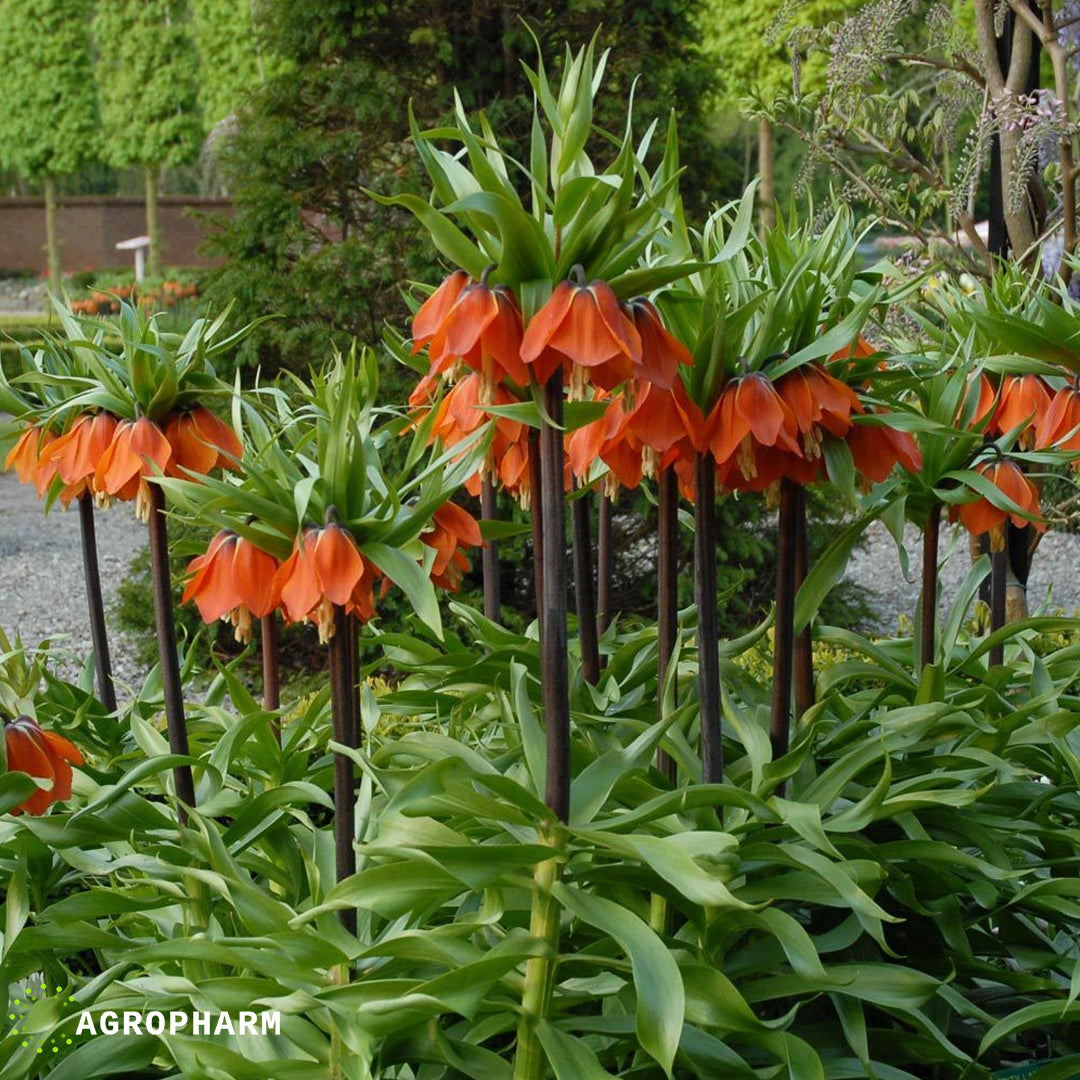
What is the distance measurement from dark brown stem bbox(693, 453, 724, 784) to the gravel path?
342 centimetres

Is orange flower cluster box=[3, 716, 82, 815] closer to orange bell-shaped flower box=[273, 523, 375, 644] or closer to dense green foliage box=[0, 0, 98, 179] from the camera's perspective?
orange bell-shaped flower box=[273, 523, 375, 644]

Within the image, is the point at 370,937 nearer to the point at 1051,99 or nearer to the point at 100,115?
the point at 1051,99

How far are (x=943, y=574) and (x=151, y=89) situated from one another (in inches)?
655

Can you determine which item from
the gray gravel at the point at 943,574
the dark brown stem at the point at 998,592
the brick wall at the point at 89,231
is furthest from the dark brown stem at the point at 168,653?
the brick wall at the point at 89,231

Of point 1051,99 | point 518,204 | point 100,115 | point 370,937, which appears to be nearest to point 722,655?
point 370,937

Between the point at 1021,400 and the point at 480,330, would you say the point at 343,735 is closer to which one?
the point at 480,330

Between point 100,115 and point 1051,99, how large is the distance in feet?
69.7

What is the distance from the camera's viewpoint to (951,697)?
1.92 metres

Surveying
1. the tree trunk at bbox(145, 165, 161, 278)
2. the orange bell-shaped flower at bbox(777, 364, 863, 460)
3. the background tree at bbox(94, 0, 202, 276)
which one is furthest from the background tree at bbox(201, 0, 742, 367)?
the background tree at bbox(94, 0, 202, 276)

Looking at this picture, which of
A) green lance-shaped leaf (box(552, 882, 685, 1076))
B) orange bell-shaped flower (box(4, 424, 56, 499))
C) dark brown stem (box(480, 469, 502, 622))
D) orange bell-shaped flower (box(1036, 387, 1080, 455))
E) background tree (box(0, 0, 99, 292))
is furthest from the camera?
background tree (box(0, 0, 99, 292))

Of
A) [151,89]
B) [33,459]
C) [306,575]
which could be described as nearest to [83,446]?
[33,459]

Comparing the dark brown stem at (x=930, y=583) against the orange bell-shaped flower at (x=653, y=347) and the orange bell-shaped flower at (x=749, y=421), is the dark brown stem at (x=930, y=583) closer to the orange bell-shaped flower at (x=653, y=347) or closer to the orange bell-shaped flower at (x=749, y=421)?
the orange bell-shaped flower at (x=749, y=421)

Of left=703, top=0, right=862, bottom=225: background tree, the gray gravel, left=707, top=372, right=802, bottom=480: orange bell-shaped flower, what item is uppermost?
left=703, top=0, right=862, bottom=225: background tree

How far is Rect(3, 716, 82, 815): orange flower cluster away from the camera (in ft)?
5.04
